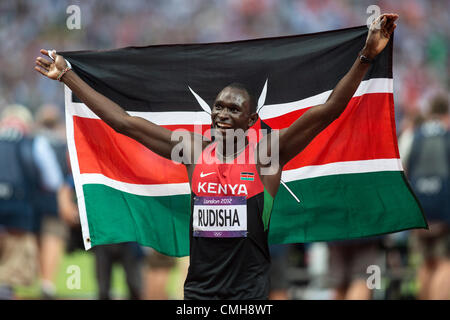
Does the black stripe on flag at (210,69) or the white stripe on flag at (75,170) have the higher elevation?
the black stripe on flag at (210,69)

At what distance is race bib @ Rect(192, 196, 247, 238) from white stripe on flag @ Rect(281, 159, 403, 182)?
107cm

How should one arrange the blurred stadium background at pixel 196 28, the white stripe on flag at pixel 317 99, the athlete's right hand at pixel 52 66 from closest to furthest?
the athlete's right hand at pixel 52 66 < the white stripe on flag at pixel 317 99 < the blurred stadium background at pixel 196 28

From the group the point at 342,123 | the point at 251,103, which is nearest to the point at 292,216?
the point at 342,123

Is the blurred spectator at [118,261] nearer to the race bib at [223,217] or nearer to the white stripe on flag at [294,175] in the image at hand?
the white stripe on flag at [294,175]

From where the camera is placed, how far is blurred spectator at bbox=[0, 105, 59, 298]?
906cm

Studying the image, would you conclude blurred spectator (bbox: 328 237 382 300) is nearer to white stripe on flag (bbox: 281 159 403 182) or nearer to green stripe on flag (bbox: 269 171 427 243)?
green stripe on flag (bbox: 269 171 427 243)

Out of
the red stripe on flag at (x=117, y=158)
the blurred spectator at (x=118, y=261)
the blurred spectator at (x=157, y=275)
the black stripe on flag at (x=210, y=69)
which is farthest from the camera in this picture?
the blurred spectator at (x=157, y=275)

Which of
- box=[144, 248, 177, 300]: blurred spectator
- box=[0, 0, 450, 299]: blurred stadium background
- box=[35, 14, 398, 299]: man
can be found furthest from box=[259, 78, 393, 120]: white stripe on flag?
box=[0, 0, 450, 299]: blurred stadium background

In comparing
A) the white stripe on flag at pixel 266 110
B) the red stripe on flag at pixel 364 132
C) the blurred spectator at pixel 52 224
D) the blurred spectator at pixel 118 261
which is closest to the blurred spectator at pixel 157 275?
the blurred spectator at pixel 118 261

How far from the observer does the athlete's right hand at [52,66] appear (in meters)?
4.86

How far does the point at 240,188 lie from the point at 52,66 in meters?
1.70

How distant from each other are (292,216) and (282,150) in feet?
3.32

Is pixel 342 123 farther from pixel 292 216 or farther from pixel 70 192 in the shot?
pixel 70 192

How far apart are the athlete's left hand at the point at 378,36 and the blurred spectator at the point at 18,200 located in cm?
618
